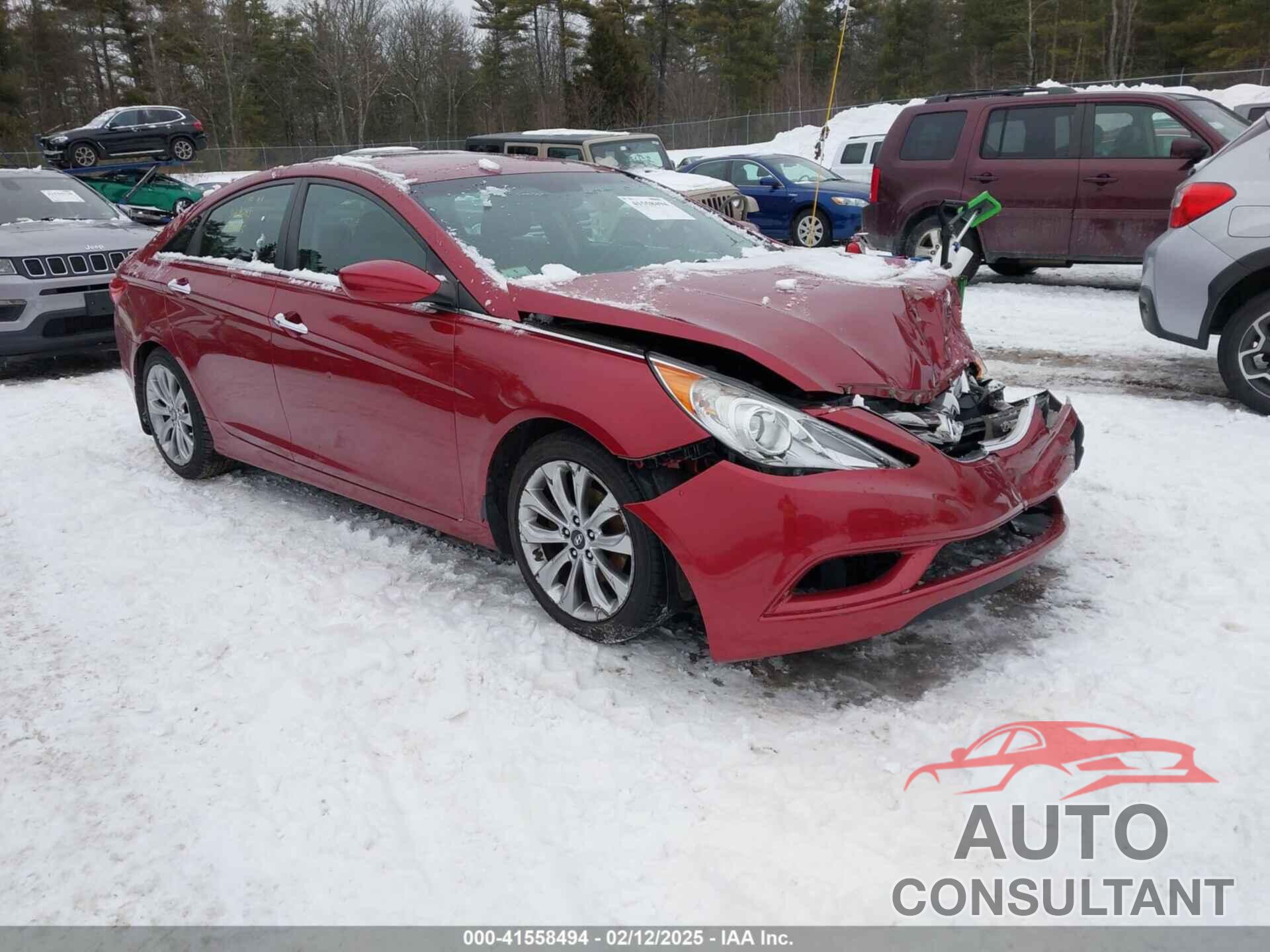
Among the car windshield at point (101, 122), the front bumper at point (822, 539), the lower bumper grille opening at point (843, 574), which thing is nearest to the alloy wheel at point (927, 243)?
the front bumper at point (822, 539)

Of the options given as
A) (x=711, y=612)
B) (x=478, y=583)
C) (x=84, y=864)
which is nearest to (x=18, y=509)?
(x=478, y=583)

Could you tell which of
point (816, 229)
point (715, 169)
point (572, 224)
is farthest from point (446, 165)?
point (715, 169)

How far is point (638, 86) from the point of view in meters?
43.8

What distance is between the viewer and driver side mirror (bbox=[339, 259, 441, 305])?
3.50 metres

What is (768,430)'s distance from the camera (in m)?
2.88

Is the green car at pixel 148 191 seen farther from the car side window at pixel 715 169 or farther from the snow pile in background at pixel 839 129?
the snow pile in background at pixel 839 129

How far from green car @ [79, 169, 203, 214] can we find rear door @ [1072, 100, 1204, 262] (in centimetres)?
1409

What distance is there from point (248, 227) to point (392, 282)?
1.66 m

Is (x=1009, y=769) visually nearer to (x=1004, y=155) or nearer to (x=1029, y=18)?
(x=1004, y=155)

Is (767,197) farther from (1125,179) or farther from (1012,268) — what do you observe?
(1125,179)

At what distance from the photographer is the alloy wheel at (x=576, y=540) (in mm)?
3184

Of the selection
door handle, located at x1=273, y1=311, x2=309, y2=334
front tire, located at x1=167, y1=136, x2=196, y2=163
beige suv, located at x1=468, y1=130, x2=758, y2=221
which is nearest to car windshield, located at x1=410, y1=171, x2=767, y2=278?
door handle, located at x1=273, y1=311, x2=309, y2=334

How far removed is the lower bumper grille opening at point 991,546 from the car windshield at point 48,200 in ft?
28.7

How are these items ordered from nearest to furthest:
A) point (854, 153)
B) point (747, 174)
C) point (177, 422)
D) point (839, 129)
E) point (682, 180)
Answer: point (177, 422) → point (682, 180) → point (747, 174) → point (854, 153) → point (839, 129)
